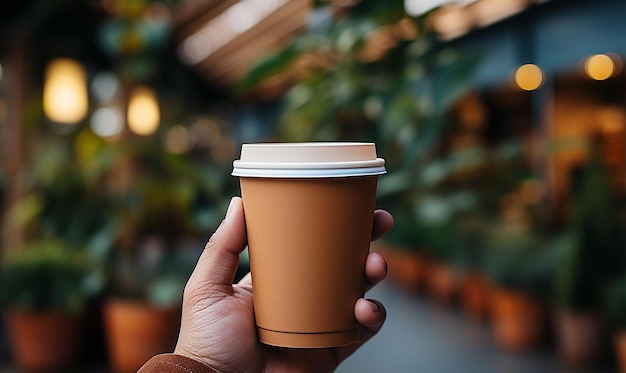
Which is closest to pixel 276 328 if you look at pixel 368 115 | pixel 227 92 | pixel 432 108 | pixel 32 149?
pixel 432 108

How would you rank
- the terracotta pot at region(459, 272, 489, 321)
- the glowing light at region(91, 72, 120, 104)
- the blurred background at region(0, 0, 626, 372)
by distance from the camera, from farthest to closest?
the glowing light at region(91, 72, 120, 104), the terracotta pot at region(459, 272, 489, 321), the blurred background at region(0, 0, 626, 372)

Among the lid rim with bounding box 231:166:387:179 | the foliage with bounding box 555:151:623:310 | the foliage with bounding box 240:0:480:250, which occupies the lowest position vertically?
the foliage with bounding box 555:151:623:310

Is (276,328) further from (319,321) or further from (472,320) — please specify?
(472,320)

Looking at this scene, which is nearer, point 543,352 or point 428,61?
point 428,61

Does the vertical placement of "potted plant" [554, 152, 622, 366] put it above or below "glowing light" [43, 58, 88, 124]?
below

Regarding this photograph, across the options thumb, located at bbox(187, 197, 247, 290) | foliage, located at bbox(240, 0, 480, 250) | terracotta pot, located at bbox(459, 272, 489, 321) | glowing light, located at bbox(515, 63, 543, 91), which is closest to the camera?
thumb, located at bbox(187, 197, 247, 290)

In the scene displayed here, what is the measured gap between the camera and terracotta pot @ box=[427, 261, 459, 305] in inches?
224

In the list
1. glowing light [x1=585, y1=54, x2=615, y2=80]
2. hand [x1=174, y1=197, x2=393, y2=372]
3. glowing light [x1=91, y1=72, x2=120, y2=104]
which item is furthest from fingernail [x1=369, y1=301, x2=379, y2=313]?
glowing light [x1=91, y1=72, x2=120, y2=104]

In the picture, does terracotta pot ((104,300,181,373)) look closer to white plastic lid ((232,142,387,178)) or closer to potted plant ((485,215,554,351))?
potted plant ((485,215,554,351))

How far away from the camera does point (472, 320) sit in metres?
5.18

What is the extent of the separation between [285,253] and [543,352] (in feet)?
11.9

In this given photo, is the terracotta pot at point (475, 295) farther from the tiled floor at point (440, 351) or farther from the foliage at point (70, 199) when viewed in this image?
the foliage at point (70, 199)

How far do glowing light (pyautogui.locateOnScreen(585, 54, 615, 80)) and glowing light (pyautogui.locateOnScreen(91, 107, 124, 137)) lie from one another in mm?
4079

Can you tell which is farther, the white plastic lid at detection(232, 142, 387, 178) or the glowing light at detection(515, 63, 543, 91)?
the glowing light at detection(515, 63, 543, 91)
